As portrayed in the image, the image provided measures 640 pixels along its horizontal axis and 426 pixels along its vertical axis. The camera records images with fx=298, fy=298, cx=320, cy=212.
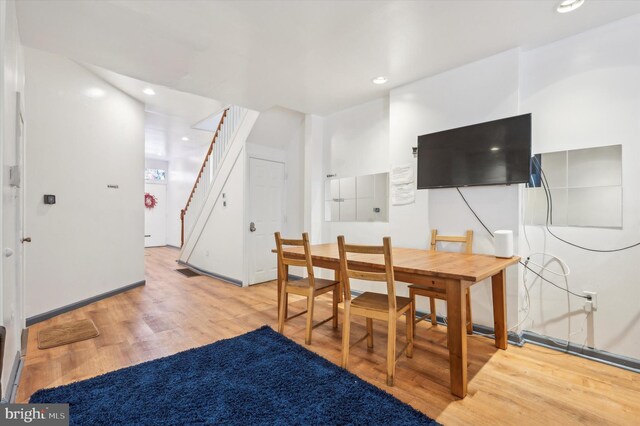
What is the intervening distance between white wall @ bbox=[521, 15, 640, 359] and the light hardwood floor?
31cm

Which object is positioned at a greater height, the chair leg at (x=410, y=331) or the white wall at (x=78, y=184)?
the white wall at (x=78, y=184)

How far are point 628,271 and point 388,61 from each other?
8.50 ft

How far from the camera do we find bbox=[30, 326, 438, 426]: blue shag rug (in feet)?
5.38

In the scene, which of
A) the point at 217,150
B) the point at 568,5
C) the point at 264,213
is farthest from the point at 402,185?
the point at 217,150

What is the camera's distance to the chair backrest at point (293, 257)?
2.55 m

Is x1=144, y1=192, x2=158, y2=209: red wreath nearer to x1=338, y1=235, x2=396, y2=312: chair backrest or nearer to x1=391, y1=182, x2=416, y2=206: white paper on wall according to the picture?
x1=391, y1=182, x2=416, y2=206: white paper on wall

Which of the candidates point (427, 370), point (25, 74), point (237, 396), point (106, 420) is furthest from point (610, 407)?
point (25, 74)

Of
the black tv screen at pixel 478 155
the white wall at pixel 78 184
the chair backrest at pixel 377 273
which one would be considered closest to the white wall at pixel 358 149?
the black tv screen at pixel 478 155

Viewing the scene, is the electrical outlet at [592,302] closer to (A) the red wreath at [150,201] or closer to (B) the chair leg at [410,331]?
(B) the chair leg at [410,331]

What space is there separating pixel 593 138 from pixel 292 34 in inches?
101

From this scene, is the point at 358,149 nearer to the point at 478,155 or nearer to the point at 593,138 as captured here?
the point at 478,155

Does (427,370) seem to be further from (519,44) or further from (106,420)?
(519,44)

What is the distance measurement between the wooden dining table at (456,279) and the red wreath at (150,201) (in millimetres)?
8651


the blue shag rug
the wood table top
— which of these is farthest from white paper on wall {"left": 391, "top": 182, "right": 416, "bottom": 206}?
the blue shag rug
